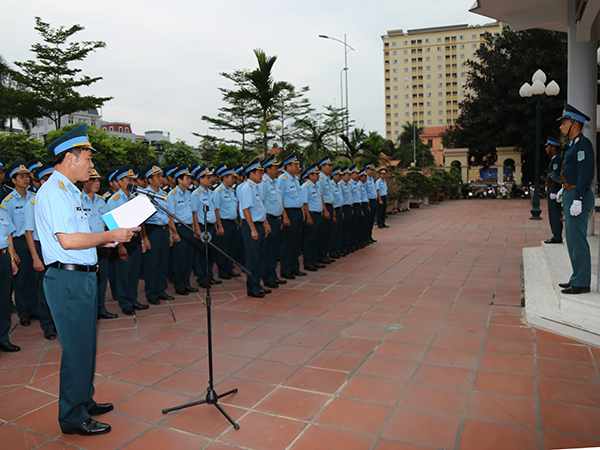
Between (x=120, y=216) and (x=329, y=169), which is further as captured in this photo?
(x=329, y=169)

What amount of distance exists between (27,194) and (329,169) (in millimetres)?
4799

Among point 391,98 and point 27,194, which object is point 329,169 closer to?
point 27,194

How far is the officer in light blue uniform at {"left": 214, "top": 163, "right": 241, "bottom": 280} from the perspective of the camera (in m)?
6.86

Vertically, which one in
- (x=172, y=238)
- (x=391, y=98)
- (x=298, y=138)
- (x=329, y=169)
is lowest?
(x=172, y=238)

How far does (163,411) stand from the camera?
2.74m

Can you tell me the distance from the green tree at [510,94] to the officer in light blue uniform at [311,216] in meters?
20.9

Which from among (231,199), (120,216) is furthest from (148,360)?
(231,199)

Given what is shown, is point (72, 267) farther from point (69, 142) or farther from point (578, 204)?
point (578, 204)

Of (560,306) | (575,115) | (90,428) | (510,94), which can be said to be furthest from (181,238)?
(510,94)

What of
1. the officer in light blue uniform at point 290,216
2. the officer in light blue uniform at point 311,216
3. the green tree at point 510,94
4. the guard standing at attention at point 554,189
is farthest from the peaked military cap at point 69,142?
the green tree at point 510,94

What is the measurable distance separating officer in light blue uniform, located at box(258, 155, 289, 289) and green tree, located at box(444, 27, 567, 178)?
2232cm

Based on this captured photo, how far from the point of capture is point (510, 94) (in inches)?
953

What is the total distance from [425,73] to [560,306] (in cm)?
9618

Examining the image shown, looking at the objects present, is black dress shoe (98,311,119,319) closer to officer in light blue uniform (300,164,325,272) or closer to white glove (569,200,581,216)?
officer in light blue uniform (300,164,325,272)
